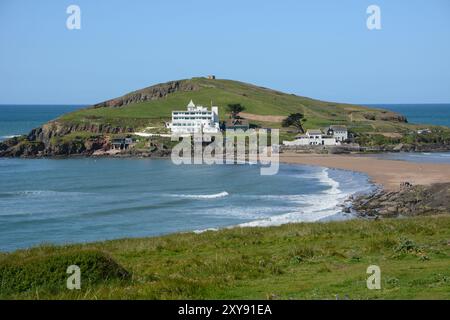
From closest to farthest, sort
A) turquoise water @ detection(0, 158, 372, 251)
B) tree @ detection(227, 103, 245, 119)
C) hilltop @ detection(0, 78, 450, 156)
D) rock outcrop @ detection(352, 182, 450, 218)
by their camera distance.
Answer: turquoise water @ detection(0, 158, 372, 251) < rock outcrop @ detection(352, 182, 450, 218) < hilltop @ detection(0, 78, 450, 156) < tree @ detection(227, 103, 245, 119)

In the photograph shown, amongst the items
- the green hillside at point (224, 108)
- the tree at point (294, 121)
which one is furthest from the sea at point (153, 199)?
the green hillside at point (224, 108)

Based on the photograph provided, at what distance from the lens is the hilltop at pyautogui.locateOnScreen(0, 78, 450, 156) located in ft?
363

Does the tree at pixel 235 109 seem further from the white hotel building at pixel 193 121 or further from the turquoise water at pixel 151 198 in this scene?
the turquoise water at pixel 151 198

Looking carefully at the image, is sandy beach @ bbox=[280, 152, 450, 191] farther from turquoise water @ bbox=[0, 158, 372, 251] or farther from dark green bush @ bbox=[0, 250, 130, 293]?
dark green bush @ bbox=[0, 250, 130, 293]

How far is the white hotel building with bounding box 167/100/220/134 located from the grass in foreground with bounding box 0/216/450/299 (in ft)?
314

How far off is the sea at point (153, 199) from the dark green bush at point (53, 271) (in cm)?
2060

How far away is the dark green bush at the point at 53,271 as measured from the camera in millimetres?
11984

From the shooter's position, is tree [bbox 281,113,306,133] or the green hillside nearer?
tree [bbox 281,113,306,133]

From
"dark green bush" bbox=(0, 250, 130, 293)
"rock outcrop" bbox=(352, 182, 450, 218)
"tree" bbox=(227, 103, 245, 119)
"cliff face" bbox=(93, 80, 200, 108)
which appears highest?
"cliff face" bbox=(93, 80, 200, 108)

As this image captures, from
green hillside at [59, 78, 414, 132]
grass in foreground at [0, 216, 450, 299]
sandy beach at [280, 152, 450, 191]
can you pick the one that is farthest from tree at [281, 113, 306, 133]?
grass in foreground at [0, 216, 450, 299]

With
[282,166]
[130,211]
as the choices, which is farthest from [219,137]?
[130,211]

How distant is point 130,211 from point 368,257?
103 feet

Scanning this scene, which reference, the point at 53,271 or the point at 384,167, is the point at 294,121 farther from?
the point at 53,271
